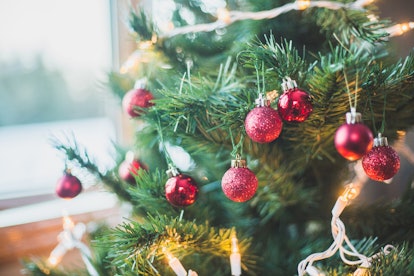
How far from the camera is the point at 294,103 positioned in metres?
0.43

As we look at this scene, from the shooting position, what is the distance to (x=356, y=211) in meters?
0.64

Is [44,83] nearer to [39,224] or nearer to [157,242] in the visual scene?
[39,224]

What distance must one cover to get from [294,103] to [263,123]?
39mm

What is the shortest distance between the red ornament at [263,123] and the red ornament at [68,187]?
29 cm

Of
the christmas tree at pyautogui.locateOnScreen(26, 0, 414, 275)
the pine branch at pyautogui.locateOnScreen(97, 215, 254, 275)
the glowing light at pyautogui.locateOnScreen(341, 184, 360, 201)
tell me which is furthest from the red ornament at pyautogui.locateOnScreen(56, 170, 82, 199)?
the glowing light at pyautogui.locateOnScreen(341, 184, 360, 201)

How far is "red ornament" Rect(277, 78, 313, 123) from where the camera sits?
17.0 inches

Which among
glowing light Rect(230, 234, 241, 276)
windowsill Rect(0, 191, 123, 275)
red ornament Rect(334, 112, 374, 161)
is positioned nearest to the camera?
red ornament Rect(334, 112, 374, 161)

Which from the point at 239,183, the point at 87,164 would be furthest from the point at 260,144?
the point at 87,164

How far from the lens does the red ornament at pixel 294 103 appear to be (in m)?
0.43

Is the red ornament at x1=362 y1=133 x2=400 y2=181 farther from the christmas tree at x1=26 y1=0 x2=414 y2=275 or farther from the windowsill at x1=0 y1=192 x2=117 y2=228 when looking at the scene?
the windowsill at x1=0 y1=192 x2=117 y2=228

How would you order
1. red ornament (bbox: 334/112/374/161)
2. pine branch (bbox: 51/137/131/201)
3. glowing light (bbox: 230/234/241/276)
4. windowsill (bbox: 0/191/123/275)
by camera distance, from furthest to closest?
windowsill (bbox: 0/191/123/275) < pine branch (bbox: 51/137/131/201) < glowing light (bbox: 230/234/241/276) < red ornament (bbox: 334/112/374/161)

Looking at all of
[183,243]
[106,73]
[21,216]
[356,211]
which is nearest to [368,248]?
[356,211]

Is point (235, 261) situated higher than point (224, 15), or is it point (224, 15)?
point (224, 15)

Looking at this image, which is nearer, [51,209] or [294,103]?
[294,103]
